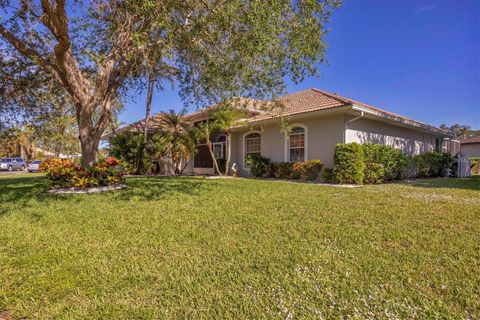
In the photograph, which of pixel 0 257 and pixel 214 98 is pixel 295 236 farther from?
pixel 214 98

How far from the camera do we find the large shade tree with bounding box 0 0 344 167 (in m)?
6.81

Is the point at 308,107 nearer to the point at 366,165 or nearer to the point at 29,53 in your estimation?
the point at 366,165

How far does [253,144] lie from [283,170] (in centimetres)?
327

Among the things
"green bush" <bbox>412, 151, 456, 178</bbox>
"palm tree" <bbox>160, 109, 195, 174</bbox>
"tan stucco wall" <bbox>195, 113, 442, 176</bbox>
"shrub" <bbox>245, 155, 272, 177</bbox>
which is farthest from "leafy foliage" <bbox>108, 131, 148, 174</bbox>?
"green bush" <bbox>412, 151, 456, 178</bbox>

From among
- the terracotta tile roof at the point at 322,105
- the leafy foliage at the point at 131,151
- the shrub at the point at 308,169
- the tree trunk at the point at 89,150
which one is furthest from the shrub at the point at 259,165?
the tree trunk at the point at 89,150

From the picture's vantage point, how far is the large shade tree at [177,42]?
6.81 meters

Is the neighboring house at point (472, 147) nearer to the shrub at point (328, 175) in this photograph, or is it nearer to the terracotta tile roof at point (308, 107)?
the terracotta tile roof at point (308, 107)

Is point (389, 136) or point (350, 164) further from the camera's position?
point (389, 136)

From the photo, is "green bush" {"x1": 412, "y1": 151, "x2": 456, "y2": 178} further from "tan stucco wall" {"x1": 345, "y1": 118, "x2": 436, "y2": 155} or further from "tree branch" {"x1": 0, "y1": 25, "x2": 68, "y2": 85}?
"tree branch" {"x1": 0, "y1": 25, "x2": 68, "y2": 85}

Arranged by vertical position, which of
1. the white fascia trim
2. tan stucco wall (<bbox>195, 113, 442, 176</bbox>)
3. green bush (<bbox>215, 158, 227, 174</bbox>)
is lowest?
green bush (<bbox>215, 158, 227, 174</bbox>)

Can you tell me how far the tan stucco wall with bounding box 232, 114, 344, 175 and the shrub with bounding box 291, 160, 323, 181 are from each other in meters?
0.46

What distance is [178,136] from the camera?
19.7m

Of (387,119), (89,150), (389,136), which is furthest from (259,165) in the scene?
(89,150)

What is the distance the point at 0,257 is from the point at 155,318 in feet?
9.83
